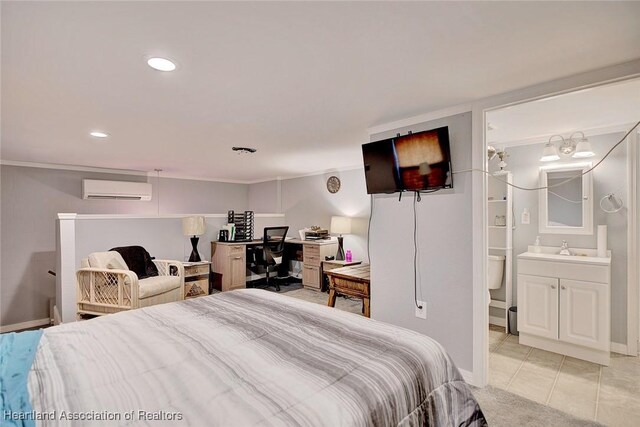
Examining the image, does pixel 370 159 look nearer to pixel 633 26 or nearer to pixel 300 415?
pixel 633 26

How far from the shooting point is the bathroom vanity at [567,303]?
265cm

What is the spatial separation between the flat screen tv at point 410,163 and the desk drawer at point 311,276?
9.14 ft

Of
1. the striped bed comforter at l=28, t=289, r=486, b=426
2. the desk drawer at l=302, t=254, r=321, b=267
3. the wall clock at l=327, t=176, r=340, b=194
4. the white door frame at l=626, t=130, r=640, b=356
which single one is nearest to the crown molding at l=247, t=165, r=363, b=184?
the wall clock at l=327, t=176, r=340, b=194

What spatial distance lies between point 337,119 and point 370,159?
1.56 feet

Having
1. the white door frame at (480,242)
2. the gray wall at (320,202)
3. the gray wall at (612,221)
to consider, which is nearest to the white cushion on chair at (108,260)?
the gray wall at (320,202)

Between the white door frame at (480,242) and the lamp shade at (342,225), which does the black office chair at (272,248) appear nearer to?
the lamp shade at (342,225)

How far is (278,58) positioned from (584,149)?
2.92 metres

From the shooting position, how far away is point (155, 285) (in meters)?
3.56

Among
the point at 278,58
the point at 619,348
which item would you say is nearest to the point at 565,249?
the point at 619,348

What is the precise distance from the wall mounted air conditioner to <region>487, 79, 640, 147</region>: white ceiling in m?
5.42

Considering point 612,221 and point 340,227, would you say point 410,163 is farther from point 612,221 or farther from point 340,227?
point 340,227

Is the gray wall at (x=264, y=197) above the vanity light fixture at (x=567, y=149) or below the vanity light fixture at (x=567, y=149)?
below

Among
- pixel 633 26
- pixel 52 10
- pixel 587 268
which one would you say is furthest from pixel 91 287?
pixel 587 268

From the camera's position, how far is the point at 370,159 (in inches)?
110
